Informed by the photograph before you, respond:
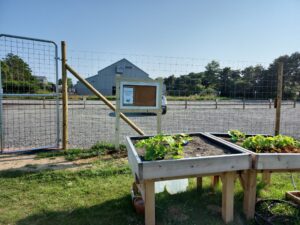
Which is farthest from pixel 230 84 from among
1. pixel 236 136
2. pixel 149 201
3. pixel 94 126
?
pixel 149 201

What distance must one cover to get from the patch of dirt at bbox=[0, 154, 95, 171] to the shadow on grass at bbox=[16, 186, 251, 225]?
137 centimetres

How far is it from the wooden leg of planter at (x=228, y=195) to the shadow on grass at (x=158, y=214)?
0.08 metres

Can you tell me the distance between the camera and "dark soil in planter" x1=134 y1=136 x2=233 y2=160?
2256mm

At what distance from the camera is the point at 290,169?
2199mm

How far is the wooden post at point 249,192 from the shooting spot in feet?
7.29

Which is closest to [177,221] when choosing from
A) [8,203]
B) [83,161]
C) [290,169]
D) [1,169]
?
[290,169]

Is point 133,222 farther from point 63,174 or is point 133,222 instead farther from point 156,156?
point 63,174

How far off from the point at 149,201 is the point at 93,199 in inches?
38.9

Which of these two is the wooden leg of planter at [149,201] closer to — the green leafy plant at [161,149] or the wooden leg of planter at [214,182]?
the green leafy plant at [161,149]

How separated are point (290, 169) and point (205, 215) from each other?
0.98 metres

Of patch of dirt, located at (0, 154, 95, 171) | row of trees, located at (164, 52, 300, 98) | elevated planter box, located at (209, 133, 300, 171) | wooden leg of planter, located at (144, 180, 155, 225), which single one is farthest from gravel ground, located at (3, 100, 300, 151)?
elevated planter box, located at (209, 133, 300, 171)

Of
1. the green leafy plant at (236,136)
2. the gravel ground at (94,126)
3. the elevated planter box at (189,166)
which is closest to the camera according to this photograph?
the elevated planter box at (189,166)

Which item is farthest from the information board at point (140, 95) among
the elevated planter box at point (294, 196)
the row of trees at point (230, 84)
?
the elevated planter box at point (294, 196)

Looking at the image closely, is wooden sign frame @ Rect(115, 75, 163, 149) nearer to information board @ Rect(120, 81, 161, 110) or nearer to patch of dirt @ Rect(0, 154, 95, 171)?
information board @ Rect(120, 81, 161, 110)
